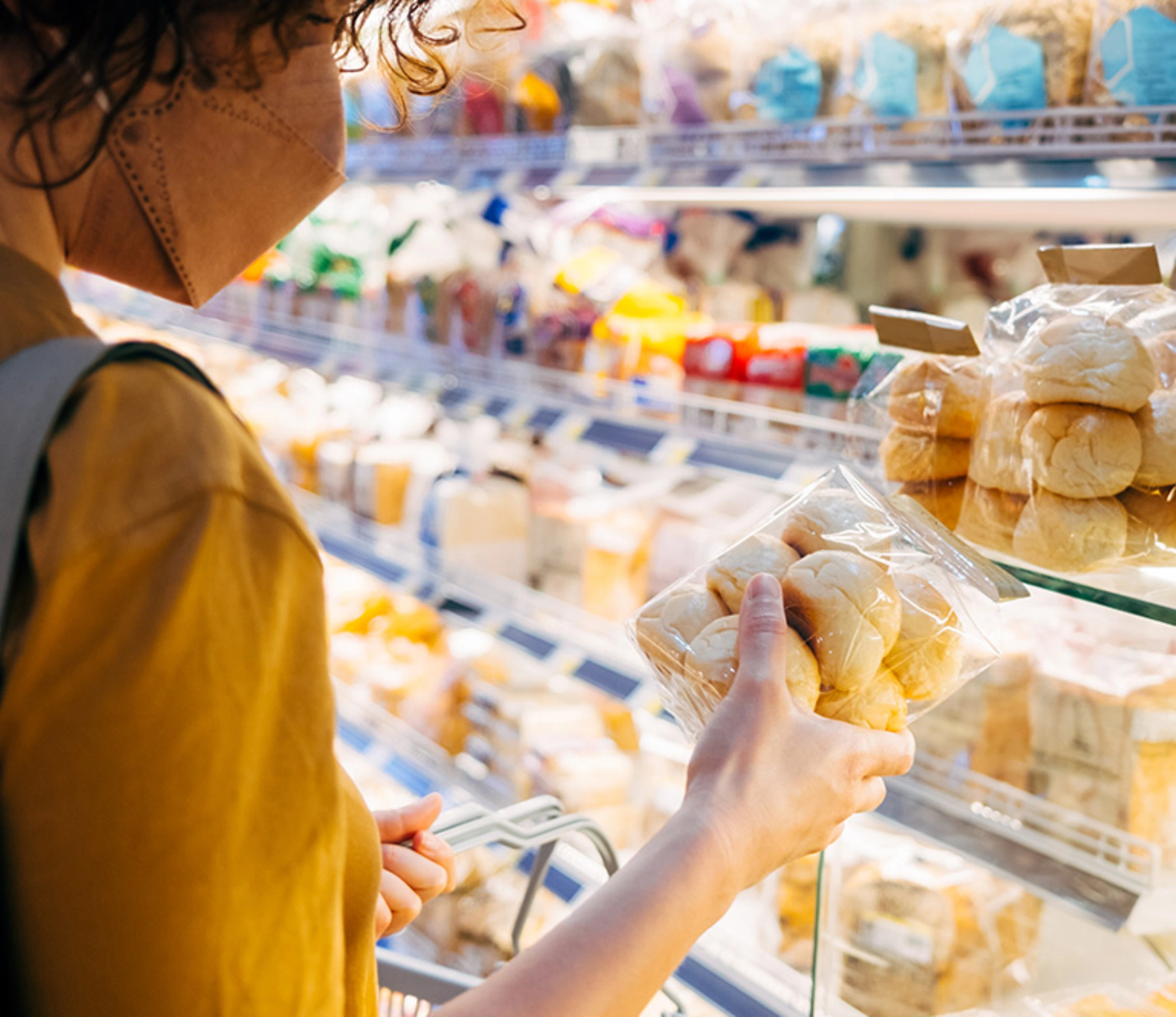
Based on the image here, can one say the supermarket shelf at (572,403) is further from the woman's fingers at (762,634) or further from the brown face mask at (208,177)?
the brown face mask at (208,177)

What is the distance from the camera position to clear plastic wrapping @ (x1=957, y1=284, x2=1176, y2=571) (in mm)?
786

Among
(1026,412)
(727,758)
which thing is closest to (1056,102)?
(1026,412)

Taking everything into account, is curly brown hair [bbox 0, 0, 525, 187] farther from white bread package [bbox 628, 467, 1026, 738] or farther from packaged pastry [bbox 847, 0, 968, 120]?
packaged pastry [bbox 847, 0, 968, 120]

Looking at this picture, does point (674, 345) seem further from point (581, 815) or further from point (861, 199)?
point (581, 815)

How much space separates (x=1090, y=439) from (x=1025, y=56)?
638mm

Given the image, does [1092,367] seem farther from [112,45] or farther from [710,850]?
[112,45]

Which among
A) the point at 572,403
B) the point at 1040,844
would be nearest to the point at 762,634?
the point at 1040,844

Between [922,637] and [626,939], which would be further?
[922,637]

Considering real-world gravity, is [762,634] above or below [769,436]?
above

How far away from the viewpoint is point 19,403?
0.42 meters


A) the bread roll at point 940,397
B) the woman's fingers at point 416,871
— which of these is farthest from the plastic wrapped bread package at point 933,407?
the woman's fingers at point 416,871

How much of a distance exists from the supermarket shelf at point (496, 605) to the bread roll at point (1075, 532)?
765 mm

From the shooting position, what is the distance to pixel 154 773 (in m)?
0.40

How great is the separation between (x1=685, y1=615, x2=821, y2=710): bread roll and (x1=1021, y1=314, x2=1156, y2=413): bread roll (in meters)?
0.30
